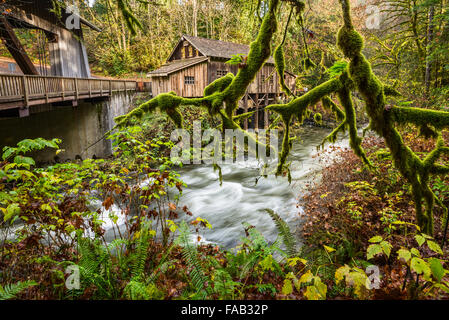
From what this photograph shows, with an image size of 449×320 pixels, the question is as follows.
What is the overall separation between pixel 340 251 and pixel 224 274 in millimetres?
2916

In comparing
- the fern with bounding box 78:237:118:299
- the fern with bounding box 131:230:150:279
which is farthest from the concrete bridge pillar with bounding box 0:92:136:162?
the fern with bounding box 131:230:150:279

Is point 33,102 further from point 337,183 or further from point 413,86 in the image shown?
point 413,86

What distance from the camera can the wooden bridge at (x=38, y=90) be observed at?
835cm

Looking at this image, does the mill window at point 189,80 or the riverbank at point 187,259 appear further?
the mill window at point 189,80

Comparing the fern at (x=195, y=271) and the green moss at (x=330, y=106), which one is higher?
the green moss at (x=330, y=106)

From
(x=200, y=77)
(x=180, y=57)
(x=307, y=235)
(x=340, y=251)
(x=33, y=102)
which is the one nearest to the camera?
(x=340, y=251)

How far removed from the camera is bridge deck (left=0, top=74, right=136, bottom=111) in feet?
27.4

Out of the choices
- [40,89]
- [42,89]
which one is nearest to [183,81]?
[42,89]

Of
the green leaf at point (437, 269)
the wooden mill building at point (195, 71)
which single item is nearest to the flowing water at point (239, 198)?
the green leaf at point (437, 269)

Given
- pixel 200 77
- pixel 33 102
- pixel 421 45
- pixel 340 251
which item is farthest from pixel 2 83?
pixel 421 45

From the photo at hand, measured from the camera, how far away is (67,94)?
41.5ft

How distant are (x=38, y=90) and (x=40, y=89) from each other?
16 cm

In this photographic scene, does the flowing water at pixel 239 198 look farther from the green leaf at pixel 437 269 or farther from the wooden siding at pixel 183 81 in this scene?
the wooden siding at pixel 183 81

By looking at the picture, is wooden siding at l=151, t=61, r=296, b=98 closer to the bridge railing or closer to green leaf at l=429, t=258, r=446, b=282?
the bridge railing
